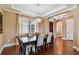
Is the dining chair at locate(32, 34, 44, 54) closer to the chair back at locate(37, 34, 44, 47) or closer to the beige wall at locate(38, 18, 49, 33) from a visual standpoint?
the chair back at locate(37, 34, 44, 47)

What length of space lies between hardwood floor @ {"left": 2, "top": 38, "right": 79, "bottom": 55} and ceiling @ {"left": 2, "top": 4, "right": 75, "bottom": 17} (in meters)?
0.72

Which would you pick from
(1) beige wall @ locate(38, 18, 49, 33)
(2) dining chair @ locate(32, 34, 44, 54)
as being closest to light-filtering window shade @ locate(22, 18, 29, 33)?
(1) beige wall @ locate(38, 18, 49, 33)

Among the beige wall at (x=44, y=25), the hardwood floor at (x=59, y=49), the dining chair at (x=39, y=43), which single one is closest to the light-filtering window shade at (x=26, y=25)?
the beige wall at (x=44, y=25)

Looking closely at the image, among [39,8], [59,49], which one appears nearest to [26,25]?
[39,8]

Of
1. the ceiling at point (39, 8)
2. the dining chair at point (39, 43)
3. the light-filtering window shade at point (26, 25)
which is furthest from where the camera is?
the dining chair at point (39, 43)

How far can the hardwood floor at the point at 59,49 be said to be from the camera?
1.89 metres

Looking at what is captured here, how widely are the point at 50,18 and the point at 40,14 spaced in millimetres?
266

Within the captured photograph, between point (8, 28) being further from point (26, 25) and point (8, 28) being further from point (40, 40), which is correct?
point (40, 40)

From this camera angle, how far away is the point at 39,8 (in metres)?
2.01

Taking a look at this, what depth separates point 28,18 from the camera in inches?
83.7

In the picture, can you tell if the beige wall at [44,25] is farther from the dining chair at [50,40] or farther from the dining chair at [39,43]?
the dining chair at [39,43]

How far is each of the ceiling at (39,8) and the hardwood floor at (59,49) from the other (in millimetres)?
715
